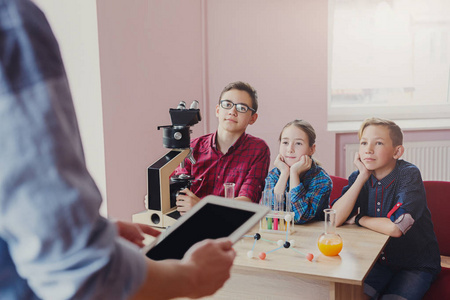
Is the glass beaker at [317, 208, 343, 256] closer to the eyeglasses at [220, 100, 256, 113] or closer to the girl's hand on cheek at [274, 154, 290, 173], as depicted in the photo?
the girl's hand on cheek at [274, 154, 290, 173]

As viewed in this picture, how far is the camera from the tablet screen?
905 mm

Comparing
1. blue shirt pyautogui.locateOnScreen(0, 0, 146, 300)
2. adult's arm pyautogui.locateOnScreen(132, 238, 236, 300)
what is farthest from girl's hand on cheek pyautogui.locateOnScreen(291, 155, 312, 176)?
blue shirt pyautogui.locateOnScreen(0, 0, 146, 300)

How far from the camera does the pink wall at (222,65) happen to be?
11.1 ft

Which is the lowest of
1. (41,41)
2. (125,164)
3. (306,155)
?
(125,164)

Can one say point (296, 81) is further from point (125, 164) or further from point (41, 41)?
point (41, 41)

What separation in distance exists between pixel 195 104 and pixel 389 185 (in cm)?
90

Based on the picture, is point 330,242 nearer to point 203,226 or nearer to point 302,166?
point 302,166

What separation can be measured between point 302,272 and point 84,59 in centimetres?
221

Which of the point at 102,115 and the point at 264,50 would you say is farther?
the point at 264,50

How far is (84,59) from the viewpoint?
10.3ft

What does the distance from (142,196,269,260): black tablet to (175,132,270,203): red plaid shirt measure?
55.5 inches

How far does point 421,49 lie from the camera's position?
4391 millimetres

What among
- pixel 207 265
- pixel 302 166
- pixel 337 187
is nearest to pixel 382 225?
pixel 302 166

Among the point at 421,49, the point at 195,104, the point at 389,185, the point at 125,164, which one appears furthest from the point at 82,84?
the point at 421,49
